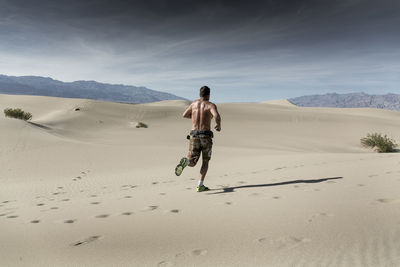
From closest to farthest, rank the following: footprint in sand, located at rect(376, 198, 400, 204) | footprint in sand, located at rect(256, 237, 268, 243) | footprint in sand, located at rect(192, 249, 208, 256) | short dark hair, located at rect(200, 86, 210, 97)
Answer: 1. footprint in sand, located at rect(192, 249, 208, 256)
2. footprint in sand, located at rect(256, 237, 268, 243)
3. footprint in sand, located at rect(376, 198, 400, 204)
4. short dark hair, located at rect(200, 86, 210, 97)

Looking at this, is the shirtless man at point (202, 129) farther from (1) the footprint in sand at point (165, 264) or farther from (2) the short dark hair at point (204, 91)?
(1) the footprint in sand at point (165, 264)

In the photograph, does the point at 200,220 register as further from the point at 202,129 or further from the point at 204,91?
the point at 204,91

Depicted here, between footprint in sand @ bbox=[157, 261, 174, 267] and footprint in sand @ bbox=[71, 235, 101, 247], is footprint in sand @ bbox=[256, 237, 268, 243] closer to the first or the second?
footprint in sand @ bbox=[157, 261, 174, 267]

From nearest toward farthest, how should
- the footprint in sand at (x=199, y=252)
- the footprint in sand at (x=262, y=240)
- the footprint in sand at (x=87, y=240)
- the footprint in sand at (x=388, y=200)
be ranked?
the footprint in sand at (x=199, y=252) < the footprint in sand at (x=262, y=240) < the footprint in sand at (x=87, y=240) < the footprint in sand at (x=388, y=200)

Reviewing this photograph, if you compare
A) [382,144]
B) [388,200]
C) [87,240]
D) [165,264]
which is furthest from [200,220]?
[382,144]

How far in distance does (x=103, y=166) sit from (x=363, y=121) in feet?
97.7

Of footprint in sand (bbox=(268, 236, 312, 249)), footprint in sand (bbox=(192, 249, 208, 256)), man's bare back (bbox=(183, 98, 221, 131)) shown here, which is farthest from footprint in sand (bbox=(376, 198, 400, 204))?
man's bare back (bbox=(183, 98, 221, 131))

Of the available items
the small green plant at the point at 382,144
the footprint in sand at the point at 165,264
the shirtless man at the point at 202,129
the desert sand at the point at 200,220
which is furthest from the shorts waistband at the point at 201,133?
the small green plant at the point at 382,144

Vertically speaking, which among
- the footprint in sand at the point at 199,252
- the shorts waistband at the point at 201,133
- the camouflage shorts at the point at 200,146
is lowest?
the footprint in sand at the point at 199,252

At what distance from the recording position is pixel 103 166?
9094 millimetres

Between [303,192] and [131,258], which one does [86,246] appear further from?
[303,192]

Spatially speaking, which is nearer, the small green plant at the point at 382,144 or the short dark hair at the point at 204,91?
the short dark hair at the point at 204,91

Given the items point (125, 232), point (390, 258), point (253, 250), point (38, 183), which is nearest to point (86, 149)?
point (38, 183)

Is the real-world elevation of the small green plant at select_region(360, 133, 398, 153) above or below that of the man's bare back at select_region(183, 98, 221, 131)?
below
